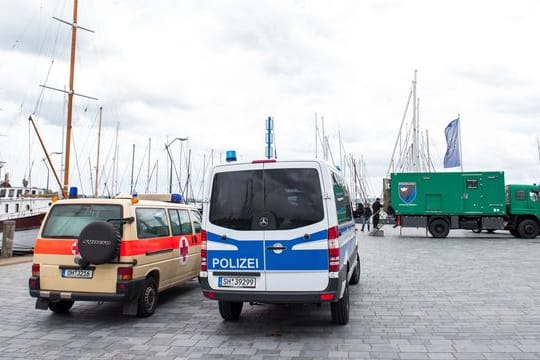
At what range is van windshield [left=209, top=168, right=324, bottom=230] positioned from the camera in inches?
234

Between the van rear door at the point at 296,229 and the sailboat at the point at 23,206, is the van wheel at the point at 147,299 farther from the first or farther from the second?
the sailboat at the point at 23,206

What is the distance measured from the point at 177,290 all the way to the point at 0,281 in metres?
4.12

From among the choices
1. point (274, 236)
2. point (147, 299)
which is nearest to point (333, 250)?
point (274, 236)

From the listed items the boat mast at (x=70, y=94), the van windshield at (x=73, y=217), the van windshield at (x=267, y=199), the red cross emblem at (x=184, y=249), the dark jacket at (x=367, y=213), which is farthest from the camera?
the dark jacket at (x=367, y=213)

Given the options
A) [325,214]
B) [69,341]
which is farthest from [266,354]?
[69,341]

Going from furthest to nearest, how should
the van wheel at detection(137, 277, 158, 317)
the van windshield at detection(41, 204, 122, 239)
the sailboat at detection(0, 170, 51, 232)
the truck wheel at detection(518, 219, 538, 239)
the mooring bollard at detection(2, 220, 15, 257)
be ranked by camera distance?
the sailboat at detection(0, 170, 51, 232), the truck wheel at detection(518, 219, 538, 239), the mooring bollard at detection(2, 220, 15, 257), the van wheel at detection(137, 277, 158, 317), the van windshield at detection(41, 204, 122, 239)

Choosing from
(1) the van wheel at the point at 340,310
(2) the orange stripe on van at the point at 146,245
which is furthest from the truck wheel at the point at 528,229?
(2) the orange stripe on van at the point at 146,245

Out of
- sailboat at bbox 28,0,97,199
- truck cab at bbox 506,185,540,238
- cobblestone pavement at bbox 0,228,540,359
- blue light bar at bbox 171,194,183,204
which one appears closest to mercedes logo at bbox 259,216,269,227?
cobblestone pavement at bbox 0,228,540,359

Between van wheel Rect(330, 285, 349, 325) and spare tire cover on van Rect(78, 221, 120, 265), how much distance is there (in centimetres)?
326

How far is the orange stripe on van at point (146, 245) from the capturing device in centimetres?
665

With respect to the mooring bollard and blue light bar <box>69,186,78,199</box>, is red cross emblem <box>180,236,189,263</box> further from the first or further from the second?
the mooring bollard

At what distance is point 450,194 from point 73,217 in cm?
2006

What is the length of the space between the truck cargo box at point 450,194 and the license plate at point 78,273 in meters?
18.9

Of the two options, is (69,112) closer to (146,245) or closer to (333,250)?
(146,245)
